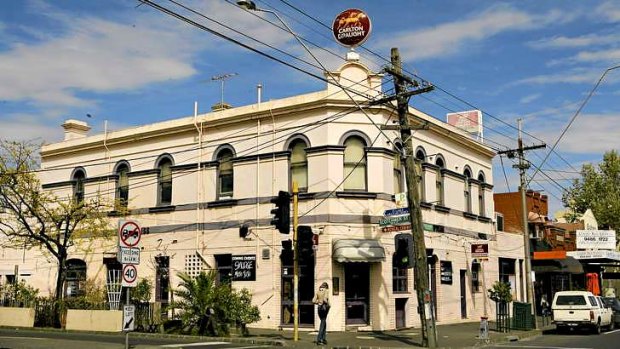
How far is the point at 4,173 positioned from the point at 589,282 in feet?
119

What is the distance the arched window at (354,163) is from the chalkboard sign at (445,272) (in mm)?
6398

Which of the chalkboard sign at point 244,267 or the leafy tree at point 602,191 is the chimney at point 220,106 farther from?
the leafy tree at point 602,191

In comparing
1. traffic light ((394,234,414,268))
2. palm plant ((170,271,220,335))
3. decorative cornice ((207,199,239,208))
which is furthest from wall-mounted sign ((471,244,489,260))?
palm plant ((170,271,220,335))

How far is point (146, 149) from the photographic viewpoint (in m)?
30.6

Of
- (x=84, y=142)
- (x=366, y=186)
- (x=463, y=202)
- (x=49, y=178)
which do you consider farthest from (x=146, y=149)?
(x=463, y=202)

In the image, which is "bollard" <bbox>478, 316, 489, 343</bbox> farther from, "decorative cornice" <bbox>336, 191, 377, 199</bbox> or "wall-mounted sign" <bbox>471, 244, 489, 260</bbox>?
"decorative cornice" <bbox>336, 191, 377, 199</bbox>

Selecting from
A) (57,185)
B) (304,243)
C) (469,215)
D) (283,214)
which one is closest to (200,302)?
(304,243)

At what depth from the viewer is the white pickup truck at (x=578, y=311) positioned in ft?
84.8

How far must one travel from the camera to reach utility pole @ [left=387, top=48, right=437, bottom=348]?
19.7 metres

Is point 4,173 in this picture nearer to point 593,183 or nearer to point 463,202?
point 463,202

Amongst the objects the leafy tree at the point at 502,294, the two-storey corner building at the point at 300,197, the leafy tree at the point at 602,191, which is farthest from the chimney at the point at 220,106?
the leafy tree at the point at 602,191

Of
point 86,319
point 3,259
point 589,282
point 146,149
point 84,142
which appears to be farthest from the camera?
point 589,282

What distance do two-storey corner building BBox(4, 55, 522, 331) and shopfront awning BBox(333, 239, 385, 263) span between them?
5cm

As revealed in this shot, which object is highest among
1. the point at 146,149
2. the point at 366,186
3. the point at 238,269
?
the point at 146,149
